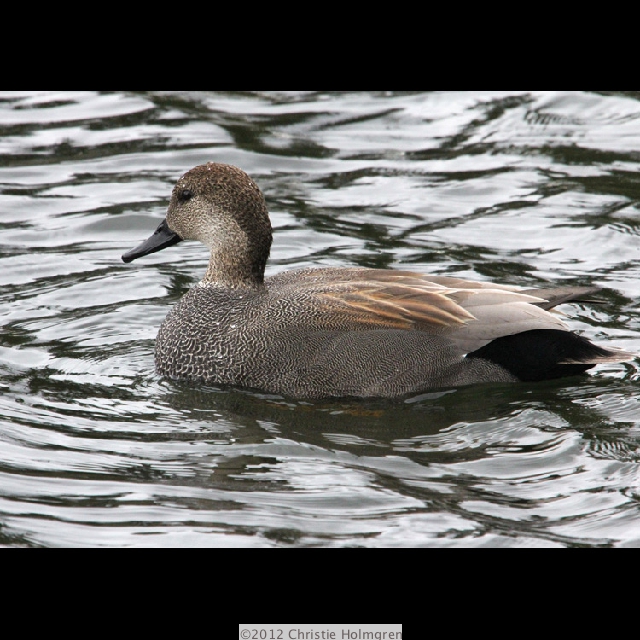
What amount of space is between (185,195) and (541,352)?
99.5 inches

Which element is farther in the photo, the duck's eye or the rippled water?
the duck's eye

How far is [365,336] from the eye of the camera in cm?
697

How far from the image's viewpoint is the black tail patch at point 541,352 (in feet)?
22.9

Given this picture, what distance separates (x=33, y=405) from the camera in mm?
6879

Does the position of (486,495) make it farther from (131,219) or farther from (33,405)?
(131,219)

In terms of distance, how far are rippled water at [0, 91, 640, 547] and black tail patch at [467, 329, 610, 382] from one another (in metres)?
0.16

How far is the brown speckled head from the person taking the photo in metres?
7.39

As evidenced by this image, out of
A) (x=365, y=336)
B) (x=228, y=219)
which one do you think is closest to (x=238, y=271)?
(x=228, y=219)

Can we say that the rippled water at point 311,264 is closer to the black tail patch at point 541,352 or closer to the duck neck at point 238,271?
the black tail patch at point 541,352

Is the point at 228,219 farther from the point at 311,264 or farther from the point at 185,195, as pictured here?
the point at 311,264

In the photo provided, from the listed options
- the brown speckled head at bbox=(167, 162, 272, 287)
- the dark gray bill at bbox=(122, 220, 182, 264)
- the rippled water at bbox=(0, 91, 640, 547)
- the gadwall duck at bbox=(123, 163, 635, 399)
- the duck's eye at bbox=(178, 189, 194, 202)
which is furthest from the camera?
the dark gray bill at bbox=(122, 220, 182, 264)

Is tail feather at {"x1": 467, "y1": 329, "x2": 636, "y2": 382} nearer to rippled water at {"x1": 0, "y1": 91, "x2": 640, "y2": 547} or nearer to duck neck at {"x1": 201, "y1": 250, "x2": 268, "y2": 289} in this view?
rippled water at {"x1": 0, "y1": 91, "x2": 640, "y2": 547}

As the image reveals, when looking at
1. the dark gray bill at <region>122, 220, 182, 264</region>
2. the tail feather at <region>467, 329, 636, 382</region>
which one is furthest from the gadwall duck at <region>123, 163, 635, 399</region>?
the dark gray bill at <region>122, 220, 182, 264</region>

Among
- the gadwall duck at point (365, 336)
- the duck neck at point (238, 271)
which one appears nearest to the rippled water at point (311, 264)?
the gadwall duck at point (365, 336)
